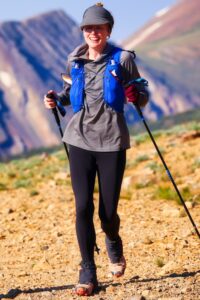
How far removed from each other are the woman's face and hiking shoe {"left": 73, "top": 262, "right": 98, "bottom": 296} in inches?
80.3

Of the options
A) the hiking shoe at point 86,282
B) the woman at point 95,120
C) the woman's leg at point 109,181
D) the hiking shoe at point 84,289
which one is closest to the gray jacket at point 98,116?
the woman at point 95,120

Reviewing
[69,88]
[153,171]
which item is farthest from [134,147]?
[69,88]

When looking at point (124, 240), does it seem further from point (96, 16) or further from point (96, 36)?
point (96, 16)

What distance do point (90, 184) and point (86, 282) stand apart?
0.91 m

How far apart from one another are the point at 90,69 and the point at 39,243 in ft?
13.7

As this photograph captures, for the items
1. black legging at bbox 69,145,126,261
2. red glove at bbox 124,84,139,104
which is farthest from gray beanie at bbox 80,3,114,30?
black legging at bbox 69,145,126,261

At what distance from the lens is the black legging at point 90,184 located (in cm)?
579

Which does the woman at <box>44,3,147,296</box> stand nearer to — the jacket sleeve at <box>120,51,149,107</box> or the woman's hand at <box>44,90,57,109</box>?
the jacket sleeve at <box>120,51,149,107</box>

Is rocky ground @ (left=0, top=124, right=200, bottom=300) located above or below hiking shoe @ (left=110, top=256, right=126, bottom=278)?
below

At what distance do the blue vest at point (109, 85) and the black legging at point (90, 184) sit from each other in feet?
1.43

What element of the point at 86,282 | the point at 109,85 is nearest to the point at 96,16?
the point at 109,85

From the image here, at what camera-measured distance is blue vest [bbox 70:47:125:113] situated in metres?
5.64

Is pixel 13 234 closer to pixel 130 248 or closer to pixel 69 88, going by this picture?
pixel 130 248

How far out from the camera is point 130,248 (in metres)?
8.63
